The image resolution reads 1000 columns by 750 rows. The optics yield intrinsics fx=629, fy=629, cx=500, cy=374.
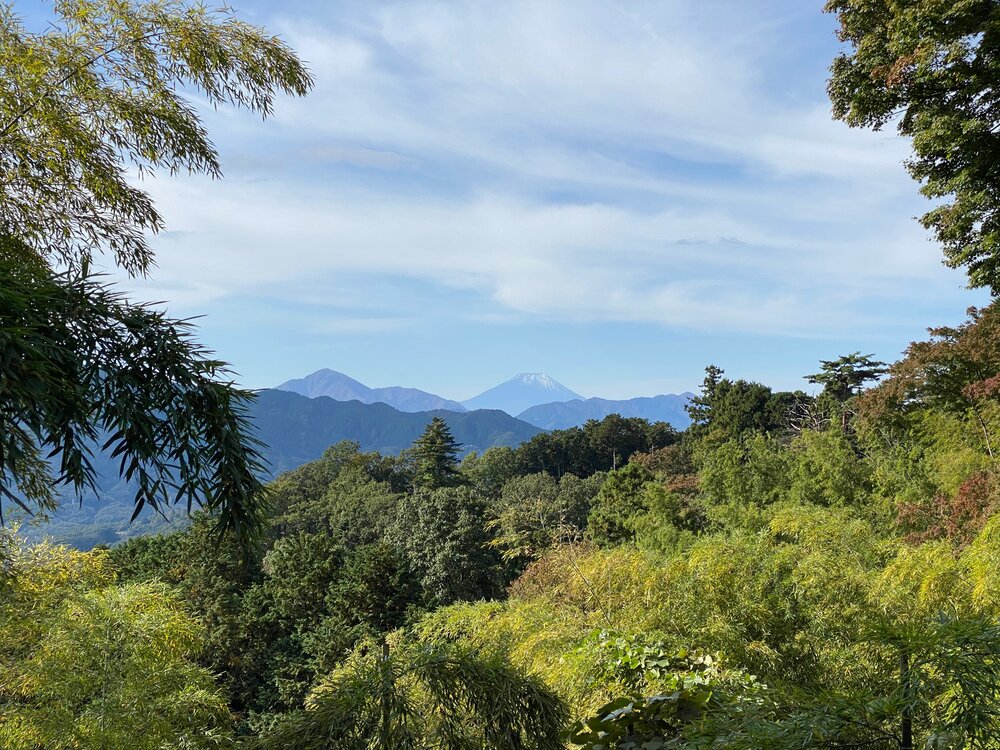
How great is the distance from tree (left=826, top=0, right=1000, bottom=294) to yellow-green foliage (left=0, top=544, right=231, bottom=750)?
8259 mm

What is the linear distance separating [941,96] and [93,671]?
9.66 m

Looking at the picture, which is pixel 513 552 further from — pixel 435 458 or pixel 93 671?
pixel 435 458

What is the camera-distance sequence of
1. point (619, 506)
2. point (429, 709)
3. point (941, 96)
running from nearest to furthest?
point (429, 709) → point (941, 96) → point (619, 506)

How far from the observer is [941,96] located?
5801 mm

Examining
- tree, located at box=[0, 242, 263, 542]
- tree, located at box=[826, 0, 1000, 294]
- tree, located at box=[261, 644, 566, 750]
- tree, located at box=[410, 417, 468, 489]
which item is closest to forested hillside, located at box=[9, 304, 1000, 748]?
tree, located at box=[261, 644, 566, 750]

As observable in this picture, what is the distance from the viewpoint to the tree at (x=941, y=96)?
17.4ft

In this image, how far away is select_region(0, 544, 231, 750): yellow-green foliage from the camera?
5457mm

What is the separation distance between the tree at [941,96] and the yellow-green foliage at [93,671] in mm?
8259

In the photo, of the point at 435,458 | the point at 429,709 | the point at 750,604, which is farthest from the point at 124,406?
the point at 435,458

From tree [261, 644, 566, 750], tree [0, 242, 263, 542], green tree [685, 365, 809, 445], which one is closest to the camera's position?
tree [0, 242, 263, 542]

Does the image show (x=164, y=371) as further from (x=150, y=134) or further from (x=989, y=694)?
(x=989, y=694)

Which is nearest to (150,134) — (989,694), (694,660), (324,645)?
(989,694)

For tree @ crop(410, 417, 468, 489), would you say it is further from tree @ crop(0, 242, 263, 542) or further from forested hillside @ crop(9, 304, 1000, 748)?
tree @ crop(0, 242, 263, 542)

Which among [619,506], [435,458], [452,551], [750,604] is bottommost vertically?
[452,551]
